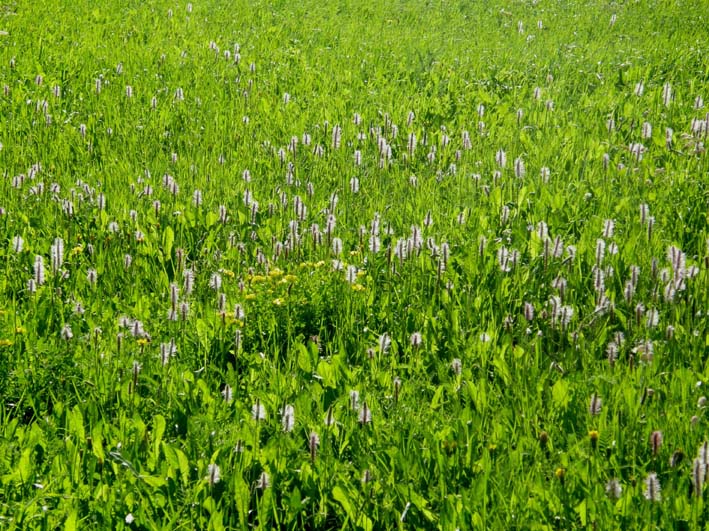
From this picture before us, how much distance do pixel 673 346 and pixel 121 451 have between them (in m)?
2.30

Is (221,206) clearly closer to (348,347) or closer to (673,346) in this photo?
(348,347)

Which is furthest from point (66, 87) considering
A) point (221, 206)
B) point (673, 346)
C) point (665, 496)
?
point (665, 496)

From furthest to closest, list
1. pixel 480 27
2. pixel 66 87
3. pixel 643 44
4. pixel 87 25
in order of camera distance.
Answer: pixel 480 27
pixel 87 25
pixel 643 44
pixel 66 87

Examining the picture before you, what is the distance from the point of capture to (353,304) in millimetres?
4258

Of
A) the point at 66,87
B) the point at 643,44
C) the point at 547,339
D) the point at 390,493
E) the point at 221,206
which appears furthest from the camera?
the point at 643,44

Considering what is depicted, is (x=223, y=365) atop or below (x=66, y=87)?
below

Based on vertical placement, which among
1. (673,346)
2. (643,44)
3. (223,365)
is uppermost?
(643,44)

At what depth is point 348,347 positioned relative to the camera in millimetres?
4070

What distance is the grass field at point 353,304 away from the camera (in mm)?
2949

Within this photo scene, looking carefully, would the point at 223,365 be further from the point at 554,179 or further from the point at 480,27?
the point at 480,27

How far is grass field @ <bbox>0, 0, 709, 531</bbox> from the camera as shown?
2.95 meters

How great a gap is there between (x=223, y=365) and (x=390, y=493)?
135 centimetres

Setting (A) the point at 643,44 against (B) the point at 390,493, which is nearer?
(B) the point at 390,493

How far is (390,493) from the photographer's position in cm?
291
